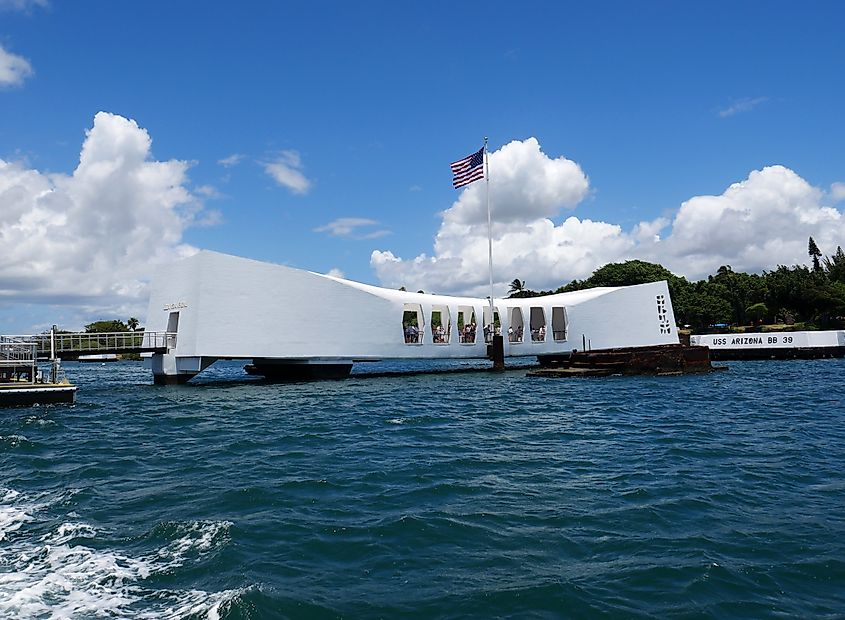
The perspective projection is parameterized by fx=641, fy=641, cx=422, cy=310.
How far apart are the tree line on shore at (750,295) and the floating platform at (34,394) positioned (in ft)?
213

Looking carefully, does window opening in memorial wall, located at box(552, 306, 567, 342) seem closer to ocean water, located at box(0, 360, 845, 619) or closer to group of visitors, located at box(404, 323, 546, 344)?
group of visitors, located at box(404, 323, 546, 344)

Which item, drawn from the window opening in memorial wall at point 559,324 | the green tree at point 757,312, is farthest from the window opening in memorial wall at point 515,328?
the green tree at point 757,312

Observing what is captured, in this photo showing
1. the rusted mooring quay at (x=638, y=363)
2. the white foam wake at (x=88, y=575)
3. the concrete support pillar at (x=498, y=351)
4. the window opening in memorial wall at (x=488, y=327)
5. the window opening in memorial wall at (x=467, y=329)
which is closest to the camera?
the white foam wake at (x=88, y=575)

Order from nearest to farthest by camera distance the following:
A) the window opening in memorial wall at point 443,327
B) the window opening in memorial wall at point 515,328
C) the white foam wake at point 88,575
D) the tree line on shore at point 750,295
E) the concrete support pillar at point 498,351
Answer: the white foam wake at point 88,575
the concrete support pillar at point 498,351
the window opening in memorial wall at point 443,327
the window opening in memorial wall at point 515,328
the tree line on shore at point 750,295

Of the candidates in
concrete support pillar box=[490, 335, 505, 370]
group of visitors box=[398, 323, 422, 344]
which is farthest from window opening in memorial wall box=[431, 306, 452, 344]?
concrete support pillar box=[490, 335, 505, 370]

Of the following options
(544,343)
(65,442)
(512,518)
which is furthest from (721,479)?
(544,343)

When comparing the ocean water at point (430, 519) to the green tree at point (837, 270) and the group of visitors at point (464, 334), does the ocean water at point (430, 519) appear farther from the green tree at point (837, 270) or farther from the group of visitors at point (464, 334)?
the green tree at point (837, 270)

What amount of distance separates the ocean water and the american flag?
699 inches

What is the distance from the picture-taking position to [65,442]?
1302 centimetres

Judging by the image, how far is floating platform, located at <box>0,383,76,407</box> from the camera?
1916cm

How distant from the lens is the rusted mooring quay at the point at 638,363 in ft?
97.4

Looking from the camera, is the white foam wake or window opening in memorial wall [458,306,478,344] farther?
window opening in memorial wall [458,306,478,344]

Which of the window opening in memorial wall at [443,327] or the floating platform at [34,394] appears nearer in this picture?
the floating platform at [34,394]

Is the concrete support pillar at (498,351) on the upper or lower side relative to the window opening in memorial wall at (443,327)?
lower
